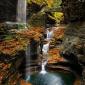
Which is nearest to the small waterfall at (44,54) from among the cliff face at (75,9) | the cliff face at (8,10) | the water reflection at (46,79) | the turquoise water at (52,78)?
the turquoise water at (52,78)

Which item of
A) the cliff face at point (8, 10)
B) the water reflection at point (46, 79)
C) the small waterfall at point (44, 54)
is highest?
the cliff face at point (8, 10)

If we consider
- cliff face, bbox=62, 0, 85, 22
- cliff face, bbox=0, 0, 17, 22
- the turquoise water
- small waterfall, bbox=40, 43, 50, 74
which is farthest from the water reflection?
cliff face, bbox=0, 0, 17, 22

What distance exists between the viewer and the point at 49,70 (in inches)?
598

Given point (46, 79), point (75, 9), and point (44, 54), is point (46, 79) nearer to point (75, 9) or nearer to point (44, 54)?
point (75, 9)

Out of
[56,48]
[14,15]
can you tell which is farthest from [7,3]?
[56,48]

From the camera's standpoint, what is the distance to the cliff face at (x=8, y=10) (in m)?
14.9

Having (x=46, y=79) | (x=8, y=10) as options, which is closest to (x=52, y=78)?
(x=46, y=79)

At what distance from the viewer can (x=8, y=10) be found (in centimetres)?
1584

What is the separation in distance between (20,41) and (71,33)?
4.23 meters

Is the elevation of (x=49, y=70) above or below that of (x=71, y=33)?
below

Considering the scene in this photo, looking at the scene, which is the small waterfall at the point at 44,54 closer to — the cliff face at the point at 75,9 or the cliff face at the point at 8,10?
the cliff face at the point at 75,9

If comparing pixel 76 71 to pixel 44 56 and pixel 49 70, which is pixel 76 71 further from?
pixel 44 56

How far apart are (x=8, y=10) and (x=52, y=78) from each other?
690 cm

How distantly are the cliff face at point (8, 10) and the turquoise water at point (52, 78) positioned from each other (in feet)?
17.7
